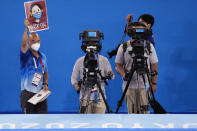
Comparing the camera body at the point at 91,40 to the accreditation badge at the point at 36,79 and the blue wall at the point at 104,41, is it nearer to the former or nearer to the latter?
the accreditation badge at the point at 36,79

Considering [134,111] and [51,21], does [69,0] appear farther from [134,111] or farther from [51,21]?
[134,111]

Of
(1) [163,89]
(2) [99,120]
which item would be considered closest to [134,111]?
(2) [99,120]

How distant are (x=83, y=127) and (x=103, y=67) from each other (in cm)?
169

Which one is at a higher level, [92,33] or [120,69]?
[92,33]

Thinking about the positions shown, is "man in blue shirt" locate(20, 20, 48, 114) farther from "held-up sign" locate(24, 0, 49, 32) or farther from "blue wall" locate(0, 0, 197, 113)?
"blue wall" locate(0, 0, 197, 113)

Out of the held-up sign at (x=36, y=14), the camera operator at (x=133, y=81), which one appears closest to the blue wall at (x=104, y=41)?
the camera operator at (x=133, y=81)

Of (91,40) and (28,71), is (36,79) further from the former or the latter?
(91,40)

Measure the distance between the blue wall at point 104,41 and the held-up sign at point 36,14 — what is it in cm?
242

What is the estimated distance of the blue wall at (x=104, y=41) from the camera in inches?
203

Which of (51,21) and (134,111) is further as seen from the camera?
(51,21)

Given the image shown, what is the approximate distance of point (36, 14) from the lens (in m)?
2.78

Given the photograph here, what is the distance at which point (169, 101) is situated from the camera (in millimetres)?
5246

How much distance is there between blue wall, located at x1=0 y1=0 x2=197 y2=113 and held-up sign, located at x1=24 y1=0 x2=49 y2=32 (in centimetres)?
242

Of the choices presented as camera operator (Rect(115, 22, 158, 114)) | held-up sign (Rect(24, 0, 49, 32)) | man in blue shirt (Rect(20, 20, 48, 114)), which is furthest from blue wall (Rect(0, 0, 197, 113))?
held-up sign (Rect(24, 0, 49, 32))
